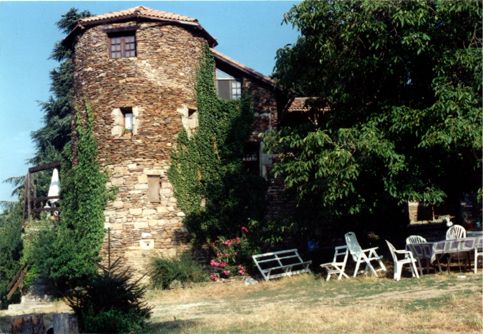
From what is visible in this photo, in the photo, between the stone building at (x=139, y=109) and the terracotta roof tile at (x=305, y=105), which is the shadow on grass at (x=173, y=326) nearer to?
the stone building at (x=139, y=109)

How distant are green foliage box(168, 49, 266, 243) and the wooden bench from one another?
5.21ft

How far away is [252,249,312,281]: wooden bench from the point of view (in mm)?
16438

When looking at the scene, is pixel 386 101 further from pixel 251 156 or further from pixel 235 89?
pixel 235 89

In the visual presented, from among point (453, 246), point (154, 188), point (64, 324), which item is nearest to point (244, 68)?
point (154, 188)

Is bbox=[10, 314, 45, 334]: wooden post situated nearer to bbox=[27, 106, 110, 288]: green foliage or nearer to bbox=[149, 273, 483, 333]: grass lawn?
bbox=[149, 273, 483, 333]: grass lawn

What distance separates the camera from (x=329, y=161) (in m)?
13.3

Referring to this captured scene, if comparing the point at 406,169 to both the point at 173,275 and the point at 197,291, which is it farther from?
the point at 173,275

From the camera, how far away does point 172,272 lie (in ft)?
55.7

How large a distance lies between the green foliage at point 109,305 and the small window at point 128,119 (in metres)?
10.1

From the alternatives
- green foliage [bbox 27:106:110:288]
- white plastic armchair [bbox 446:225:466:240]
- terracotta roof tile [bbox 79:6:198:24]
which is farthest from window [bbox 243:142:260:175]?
white plastic armchair [bbox 446:225:466:240]

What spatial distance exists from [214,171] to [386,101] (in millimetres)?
7275

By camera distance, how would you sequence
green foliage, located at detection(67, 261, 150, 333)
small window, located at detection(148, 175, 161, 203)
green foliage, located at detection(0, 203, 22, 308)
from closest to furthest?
green foliage, located at detection(67, 261, 150, 333)
small window, located at detection(148, 175, 161, 203)
green foliage, located at detection(0, 203, 22, 308)

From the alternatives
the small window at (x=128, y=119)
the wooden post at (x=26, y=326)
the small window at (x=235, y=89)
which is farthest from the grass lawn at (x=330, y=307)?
the small window at (x=235, y=89)

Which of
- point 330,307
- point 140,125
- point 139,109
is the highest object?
point 139,109
